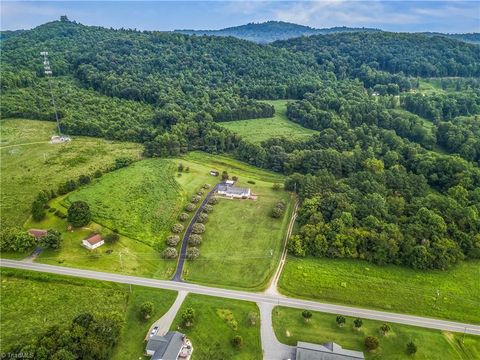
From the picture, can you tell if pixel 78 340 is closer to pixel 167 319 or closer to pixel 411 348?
Answer: pixel 167 319

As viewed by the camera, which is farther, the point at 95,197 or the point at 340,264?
the point at 95,197

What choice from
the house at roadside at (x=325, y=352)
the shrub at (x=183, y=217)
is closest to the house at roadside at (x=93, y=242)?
the shrub at (x=183, y=217)

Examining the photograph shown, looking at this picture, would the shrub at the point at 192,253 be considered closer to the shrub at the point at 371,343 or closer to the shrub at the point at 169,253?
the shrub at the point at 169,253

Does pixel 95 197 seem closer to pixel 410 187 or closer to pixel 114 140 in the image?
pixel 114 140

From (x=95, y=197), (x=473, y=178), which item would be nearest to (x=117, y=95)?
(x=95, y=197)

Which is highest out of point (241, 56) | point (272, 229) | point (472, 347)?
point (241, 56)

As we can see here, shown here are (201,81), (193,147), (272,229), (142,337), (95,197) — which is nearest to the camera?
(142,337)
